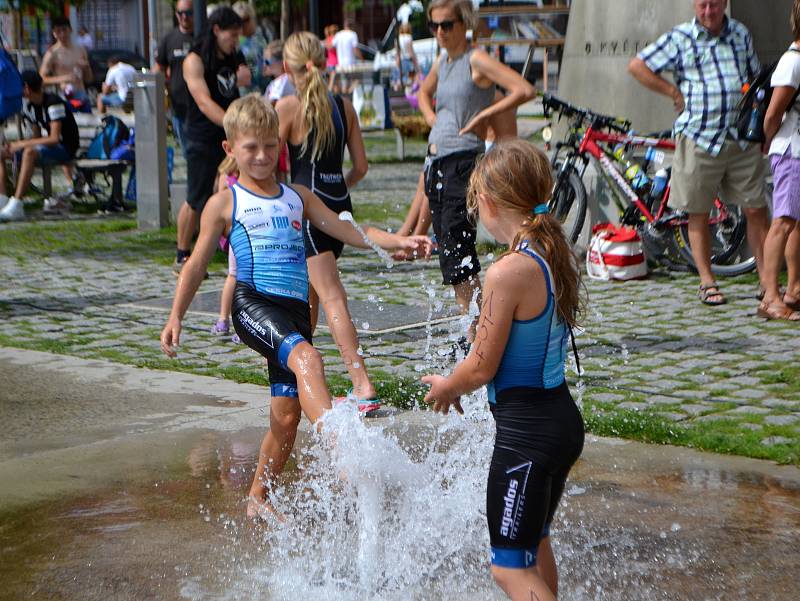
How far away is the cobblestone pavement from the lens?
253 inches

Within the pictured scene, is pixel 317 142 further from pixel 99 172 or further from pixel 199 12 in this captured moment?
pixel 99 172

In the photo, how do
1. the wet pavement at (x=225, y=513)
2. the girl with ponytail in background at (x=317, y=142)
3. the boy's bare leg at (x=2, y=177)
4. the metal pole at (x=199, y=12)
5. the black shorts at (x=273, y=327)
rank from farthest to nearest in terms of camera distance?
the boy's bare leg at (x=2, y=177), the metal pole at (x=199, y=12), the girl with ponytail in background at (x=317, y=142), the black shorts at (x=273, y=327), the wet pavement at (x=225, y=513)

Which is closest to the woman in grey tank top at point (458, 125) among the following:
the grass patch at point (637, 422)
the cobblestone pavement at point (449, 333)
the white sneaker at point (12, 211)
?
the cobblestone pavement at point (449, 333)

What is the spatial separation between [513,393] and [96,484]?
2.44m

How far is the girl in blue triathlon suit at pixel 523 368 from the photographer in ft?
11.0

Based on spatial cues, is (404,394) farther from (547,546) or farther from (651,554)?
(547,546)

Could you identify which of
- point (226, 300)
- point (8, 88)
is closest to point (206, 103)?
point (226, 300)

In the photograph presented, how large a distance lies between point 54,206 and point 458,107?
26.1 ft

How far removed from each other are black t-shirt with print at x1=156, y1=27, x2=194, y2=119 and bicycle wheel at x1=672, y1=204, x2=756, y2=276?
14.2 ft

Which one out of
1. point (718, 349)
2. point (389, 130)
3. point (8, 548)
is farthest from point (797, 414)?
point (389, 130)

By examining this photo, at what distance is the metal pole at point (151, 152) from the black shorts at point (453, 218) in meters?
5.92

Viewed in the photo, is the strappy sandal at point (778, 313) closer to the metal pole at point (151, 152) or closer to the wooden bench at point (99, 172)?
the metal pole at point (151, 152)

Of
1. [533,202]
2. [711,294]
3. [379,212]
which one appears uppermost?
[533,202]

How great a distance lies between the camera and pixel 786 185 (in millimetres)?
8062
